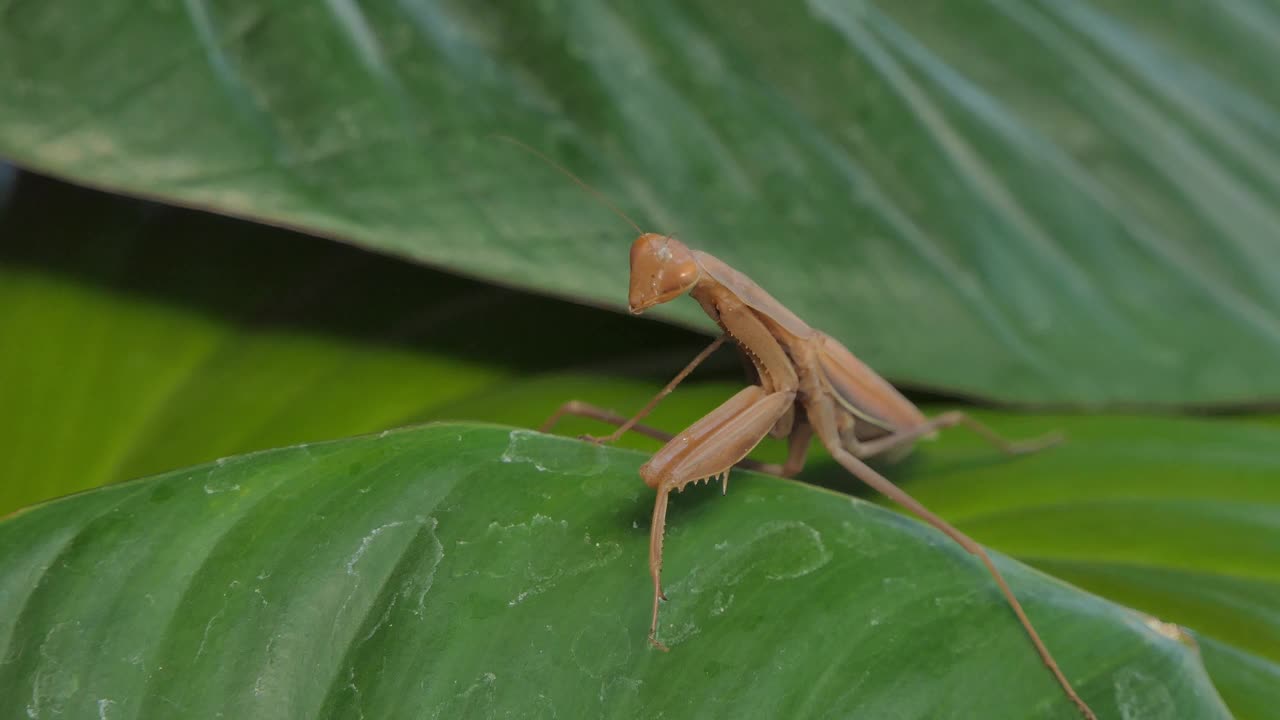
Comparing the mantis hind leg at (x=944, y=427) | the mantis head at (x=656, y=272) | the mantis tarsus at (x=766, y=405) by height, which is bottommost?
the mantis hind leg at (x=944, y=427)

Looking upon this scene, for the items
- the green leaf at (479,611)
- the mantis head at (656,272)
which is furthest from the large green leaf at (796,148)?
the green leaf at (479,611)

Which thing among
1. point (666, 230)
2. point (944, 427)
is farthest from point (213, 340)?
point (944, 427)

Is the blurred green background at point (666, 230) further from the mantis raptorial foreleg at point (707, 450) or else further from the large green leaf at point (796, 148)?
the mantis raptorial foreleg at point (707, 450)

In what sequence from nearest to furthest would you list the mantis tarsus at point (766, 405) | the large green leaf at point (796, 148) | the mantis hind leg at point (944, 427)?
the mantis tarsus at point (766, 405), the large green leaf at point (796, 148), the mantis hind leg at point (944, 427)

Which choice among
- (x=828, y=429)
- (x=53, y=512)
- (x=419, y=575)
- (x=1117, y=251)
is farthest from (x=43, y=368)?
(x=1117, y=251)

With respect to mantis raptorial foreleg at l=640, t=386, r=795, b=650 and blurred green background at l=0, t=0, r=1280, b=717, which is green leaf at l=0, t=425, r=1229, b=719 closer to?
mantis raptorial foreleg at l=640, t=386, r=795, b=650

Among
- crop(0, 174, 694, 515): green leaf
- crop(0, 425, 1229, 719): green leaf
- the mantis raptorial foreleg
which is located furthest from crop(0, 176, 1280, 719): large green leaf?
crop(0, 425, 1229, 719): green leaf

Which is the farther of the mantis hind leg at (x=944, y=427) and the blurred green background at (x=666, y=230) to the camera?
the mantis hind leg at (x=944, y=427)
